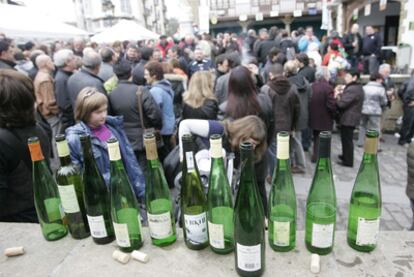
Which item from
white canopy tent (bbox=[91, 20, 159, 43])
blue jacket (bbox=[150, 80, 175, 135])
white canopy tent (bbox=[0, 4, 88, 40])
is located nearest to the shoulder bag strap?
blue jacket (bbox=[150, 80, 175, 135])

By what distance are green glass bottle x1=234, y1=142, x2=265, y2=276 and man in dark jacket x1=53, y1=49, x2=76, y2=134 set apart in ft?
14.2

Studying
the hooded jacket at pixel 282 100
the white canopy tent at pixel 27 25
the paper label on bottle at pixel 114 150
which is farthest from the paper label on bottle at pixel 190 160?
the white canopy tent at pixel 27 25

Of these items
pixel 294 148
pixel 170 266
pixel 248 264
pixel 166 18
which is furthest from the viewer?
pixel 166 18

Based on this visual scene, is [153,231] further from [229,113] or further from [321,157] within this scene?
[229,113]

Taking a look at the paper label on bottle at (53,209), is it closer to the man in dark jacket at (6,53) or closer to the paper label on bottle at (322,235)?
the paper label on bottle at (322,235)

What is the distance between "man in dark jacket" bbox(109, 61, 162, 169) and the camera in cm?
376

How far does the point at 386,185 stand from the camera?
4.54 m

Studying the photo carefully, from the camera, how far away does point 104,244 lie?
1.22 metres

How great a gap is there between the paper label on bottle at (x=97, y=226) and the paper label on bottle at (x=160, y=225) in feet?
0.64

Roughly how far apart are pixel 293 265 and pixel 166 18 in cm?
6995

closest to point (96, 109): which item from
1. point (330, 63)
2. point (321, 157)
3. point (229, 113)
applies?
point (229, 113)

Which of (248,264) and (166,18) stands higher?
(166,18)

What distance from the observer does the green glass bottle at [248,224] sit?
38.0 inches

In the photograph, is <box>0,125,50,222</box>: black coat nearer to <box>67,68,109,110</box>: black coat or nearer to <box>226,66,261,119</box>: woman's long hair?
<box>226,66,261,119</box>: woman's long hair
